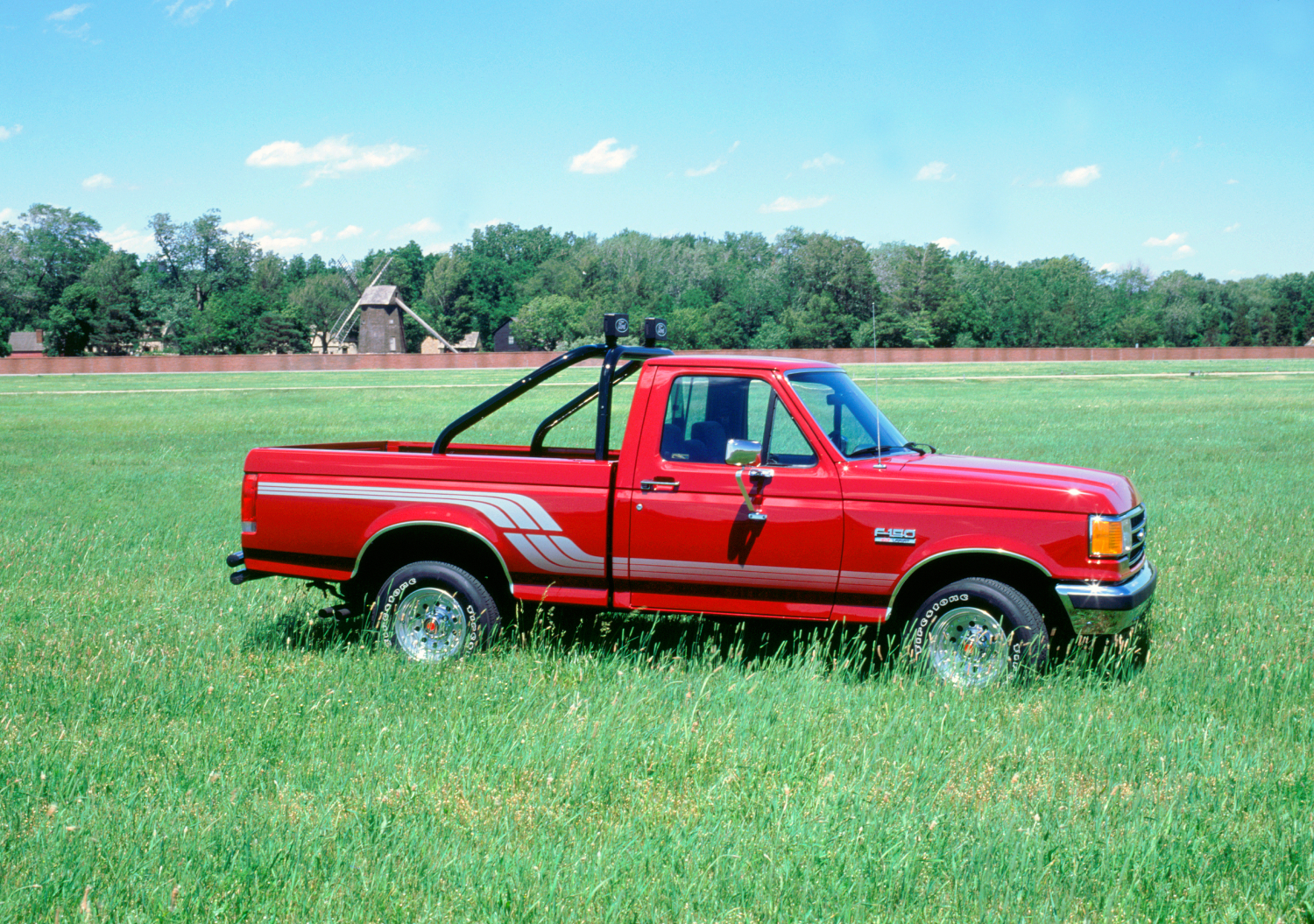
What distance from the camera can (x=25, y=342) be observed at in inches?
4555

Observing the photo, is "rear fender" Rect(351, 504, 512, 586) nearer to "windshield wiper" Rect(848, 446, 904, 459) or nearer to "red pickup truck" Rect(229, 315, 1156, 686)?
"red pickup truck" Rect(229, 315, 1156, 686)

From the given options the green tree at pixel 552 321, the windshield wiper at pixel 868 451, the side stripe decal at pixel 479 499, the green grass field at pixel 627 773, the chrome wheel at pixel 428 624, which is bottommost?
the green grass field at pixel 627 773

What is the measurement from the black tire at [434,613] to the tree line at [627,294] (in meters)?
92.4

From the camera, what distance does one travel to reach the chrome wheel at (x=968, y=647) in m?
6.44

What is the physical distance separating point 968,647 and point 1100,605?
0.77 meters

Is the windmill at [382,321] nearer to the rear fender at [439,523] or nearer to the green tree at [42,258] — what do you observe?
the green tree at [42,258]

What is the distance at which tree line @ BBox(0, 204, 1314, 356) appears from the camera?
111688mm

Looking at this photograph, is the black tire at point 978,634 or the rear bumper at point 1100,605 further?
the black tire at point 978,634

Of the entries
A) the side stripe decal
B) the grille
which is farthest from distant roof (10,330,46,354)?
the grille

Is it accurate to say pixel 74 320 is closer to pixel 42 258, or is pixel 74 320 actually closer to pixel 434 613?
pixel 42 258

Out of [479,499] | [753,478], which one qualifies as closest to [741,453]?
[753,478]

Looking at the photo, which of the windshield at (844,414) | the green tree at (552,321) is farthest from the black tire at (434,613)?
the green tree at (552,321)

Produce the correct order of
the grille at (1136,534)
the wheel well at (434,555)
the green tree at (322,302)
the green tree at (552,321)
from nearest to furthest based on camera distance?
the grille at (1136,534), the wheel well at (434,555), the green tree at (552,321), the green tree at (322,302)

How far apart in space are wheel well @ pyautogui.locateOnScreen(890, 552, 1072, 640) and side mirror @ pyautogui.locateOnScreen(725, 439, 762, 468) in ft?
3.82
